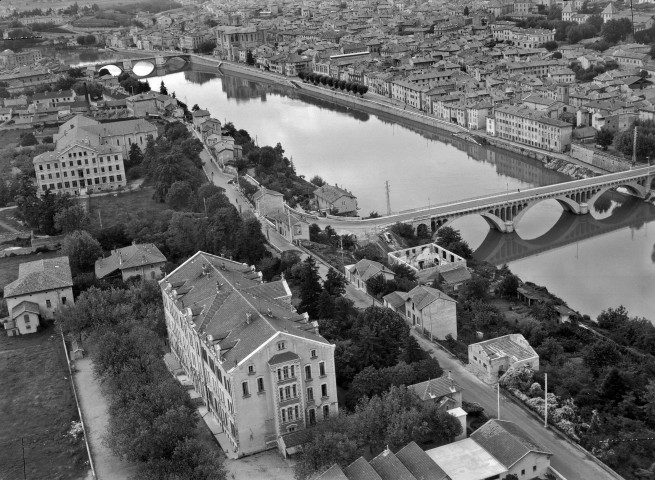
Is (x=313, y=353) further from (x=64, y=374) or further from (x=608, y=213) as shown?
(x=608, y=213)

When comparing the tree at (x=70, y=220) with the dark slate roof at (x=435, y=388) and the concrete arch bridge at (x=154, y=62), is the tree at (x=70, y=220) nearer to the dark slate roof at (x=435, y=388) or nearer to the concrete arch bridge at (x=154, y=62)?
the dark slate roof at (x=435, y=388)

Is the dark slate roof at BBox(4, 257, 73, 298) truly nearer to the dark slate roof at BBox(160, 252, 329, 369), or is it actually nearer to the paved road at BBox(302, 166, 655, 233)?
the dark slate roof at BBox(160, 252, 329, 369)

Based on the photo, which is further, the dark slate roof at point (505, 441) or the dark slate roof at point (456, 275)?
the dark slate roof at point (456, 275)

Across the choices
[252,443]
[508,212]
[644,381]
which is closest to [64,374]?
[252,443]

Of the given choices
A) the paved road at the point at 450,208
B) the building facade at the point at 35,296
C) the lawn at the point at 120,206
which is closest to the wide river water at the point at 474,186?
the paved road at the point at 450,208

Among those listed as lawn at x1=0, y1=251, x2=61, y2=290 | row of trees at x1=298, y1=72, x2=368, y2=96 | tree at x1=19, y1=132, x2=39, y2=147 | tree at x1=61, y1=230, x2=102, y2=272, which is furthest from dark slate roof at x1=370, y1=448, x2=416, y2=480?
row of trees at x1=298, y1=72, x2=368, y2=96
